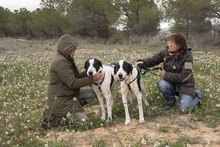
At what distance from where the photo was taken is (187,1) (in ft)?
57.7

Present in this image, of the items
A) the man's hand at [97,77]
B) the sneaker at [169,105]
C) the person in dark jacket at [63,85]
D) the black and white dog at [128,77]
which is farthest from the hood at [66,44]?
the sneaker at [169,105]

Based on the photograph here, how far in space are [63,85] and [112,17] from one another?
24.0m

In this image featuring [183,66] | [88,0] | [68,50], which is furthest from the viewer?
[88,0]

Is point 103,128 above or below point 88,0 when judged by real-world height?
below

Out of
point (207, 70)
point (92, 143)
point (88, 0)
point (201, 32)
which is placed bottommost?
point (92, 143)

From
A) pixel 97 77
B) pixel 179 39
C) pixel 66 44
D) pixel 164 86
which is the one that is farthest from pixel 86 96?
pixel 179 39

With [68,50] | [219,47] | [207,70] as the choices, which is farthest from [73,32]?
[68,50]

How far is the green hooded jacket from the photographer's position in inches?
169

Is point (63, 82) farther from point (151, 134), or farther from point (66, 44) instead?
point (151, 134)

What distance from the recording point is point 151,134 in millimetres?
3865

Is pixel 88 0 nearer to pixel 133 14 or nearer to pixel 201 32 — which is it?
pixel 133 14

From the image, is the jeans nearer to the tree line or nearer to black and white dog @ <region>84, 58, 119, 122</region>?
black and white dog @ <region>84, 58, 119, 122</region>

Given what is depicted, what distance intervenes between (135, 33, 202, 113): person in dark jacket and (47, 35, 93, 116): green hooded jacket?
203 centimetres

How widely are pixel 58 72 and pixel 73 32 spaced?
3290cm
